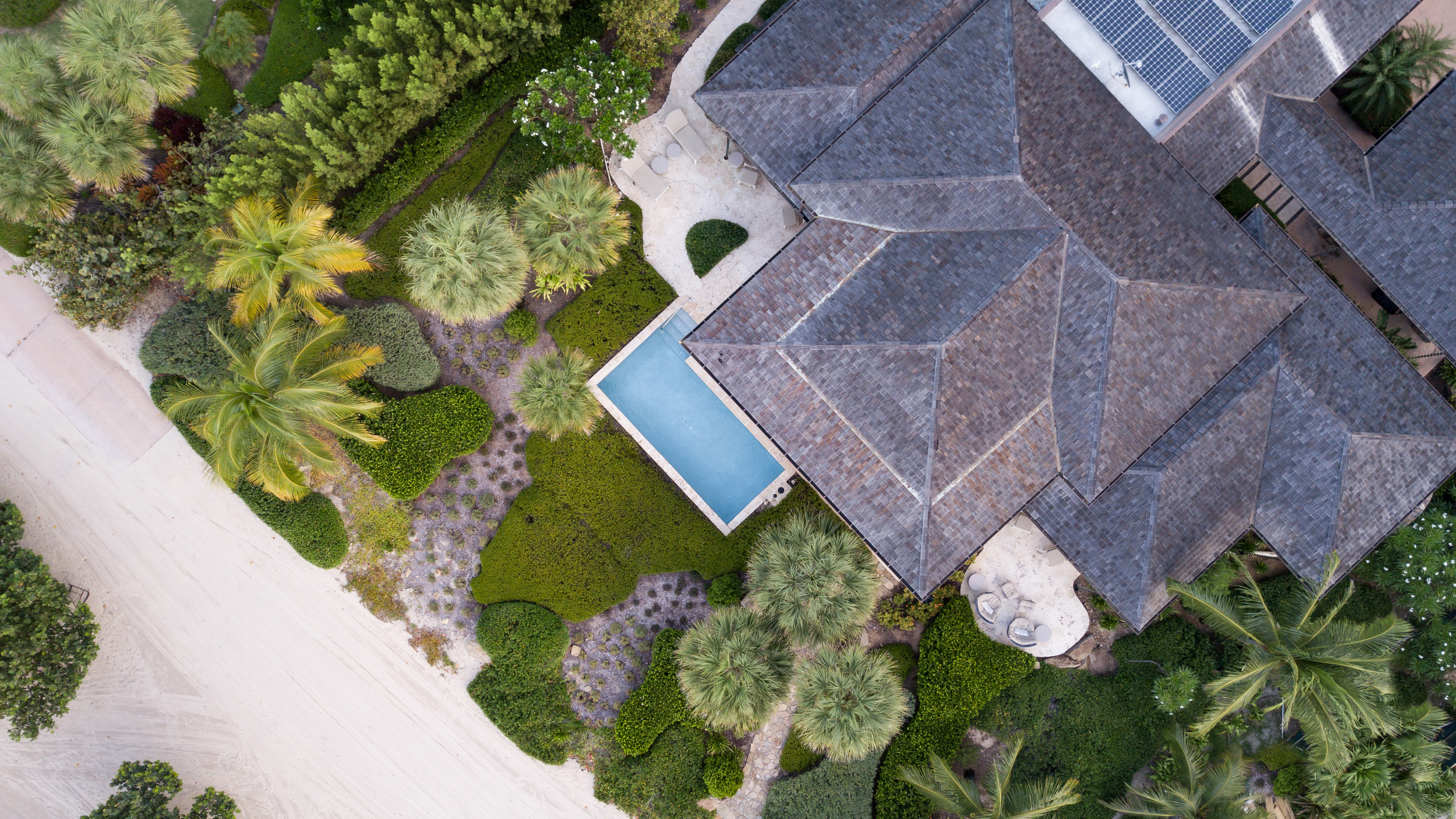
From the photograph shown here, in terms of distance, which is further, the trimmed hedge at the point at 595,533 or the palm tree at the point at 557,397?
the trimmed hedge at the point at 595,533

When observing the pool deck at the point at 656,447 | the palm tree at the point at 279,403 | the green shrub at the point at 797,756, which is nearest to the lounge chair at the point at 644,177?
the pool deck at the point at 656,447

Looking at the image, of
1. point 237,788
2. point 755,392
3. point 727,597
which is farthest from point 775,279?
point 237,788

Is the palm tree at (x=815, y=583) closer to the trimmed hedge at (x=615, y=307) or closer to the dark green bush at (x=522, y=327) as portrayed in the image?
the trimmed hedge at (x=615, y=307)

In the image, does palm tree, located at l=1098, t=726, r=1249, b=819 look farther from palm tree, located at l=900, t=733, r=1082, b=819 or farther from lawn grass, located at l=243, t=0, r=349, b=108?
lawn grass, located at l=243, t=0, r=349, b=108

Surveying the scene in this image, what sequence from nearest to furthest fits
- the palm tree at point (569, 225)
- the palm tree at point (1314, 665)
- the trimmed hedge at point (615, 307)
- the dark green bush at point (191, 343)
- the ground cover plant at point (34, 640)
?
the palm tree at point (1314, 665), the ground cover plant at point (34, 640), the palm tree at point (569, 225), the dark green bush at point (191, 343), the trimmed hedge at point (615, 307)

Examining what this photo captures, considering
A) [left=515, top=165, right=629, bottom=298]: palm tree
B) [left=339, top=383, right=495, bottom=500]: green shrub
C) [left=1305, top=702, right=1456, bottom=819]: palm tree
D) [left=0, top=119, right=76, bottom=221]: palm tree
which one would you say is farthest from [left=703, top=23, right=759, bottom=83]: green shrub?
[left=1305, top=702, right=1456, bottom=819]: palm tree
